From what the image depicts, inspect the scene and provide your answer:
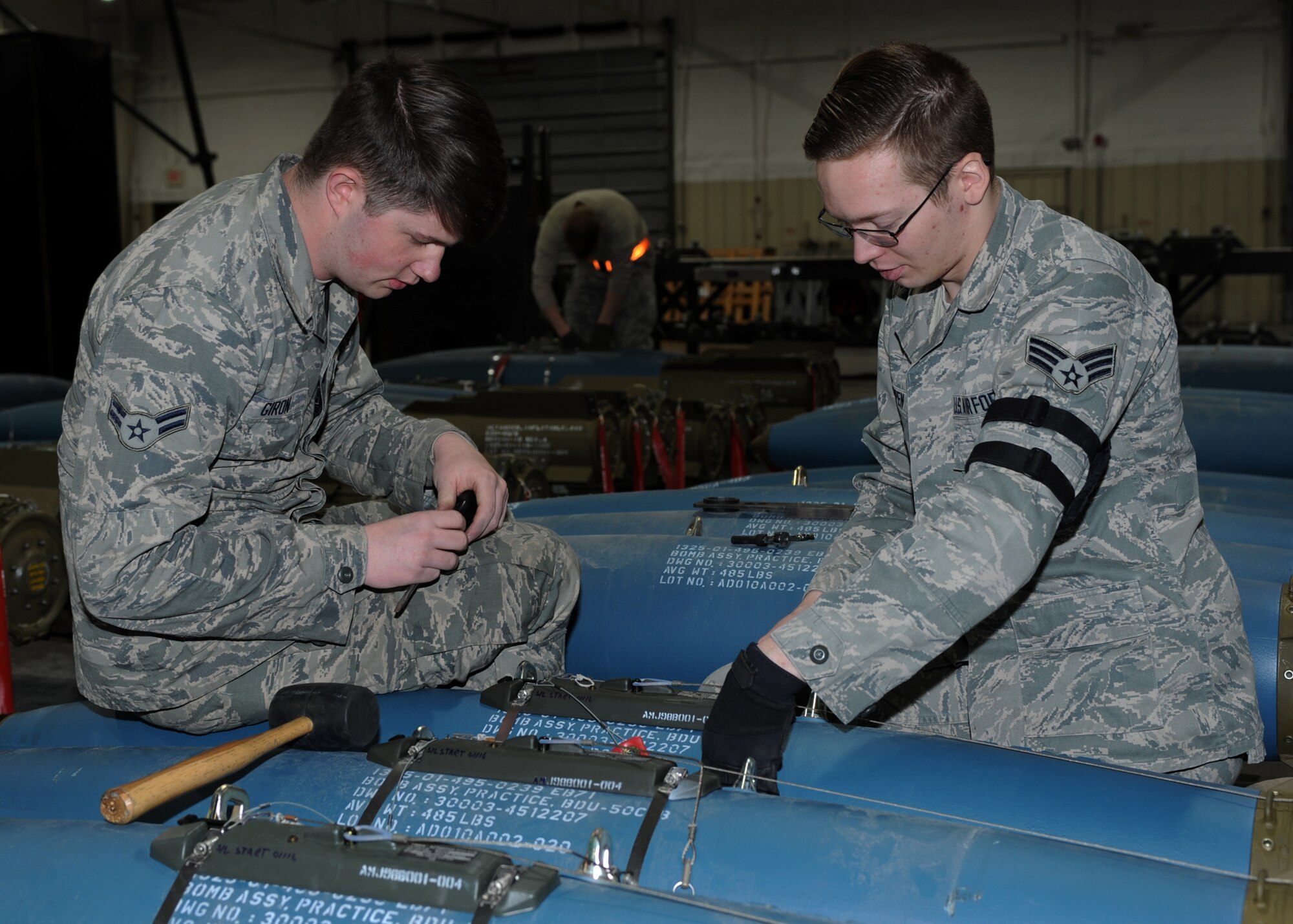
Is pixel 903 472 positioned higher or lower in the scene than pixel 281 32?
lower

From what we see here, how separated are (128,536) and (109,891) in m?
0.47

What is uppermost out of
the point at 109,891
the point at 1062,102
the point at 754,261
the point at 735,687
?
the point at 1062,102

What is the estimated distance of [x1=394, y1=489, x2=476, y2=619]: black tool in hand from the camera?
6.81 ft

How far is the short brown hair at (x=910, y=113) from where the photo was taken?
1617mm

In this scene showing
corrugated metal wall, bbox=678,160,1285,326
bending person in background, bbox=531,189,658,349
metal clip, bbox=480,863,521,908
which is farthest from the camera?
corrugated metal wall, bbox=678,160,1285,326

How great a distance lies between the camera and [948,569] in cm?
146

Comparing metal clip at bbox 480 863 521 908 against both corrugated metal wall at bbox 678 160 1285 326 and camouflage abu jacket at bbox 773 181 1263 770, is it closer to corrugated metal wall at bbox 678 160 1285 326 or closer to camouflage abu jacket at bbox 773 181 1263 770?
camouflage abu jacket at bbox 773 181 1263 770

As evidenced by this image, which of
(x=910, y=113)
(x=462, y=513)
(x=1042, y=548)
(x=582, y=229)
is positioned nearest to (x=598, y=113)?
(x=582, y=229)

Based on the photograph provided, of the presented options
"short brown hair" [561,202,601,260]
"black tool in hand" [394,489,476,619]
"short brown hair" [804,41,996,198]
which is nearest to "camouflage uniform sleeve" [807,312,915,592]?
"short brown hair" [804,41,996,198]

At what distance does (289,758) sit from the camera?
183 cm

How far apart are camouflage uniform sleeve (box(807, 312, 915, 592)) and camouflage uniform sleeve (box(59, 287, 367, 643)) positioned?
0.83m

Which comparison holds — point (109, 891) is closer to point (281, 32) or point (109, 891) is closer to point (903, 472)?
point (903, 472)

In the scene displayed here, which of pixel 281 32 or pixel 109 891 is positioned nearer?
pixel 109 891

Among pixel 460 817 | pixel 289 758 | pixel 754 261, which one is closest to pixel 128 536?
pixel 289 758
